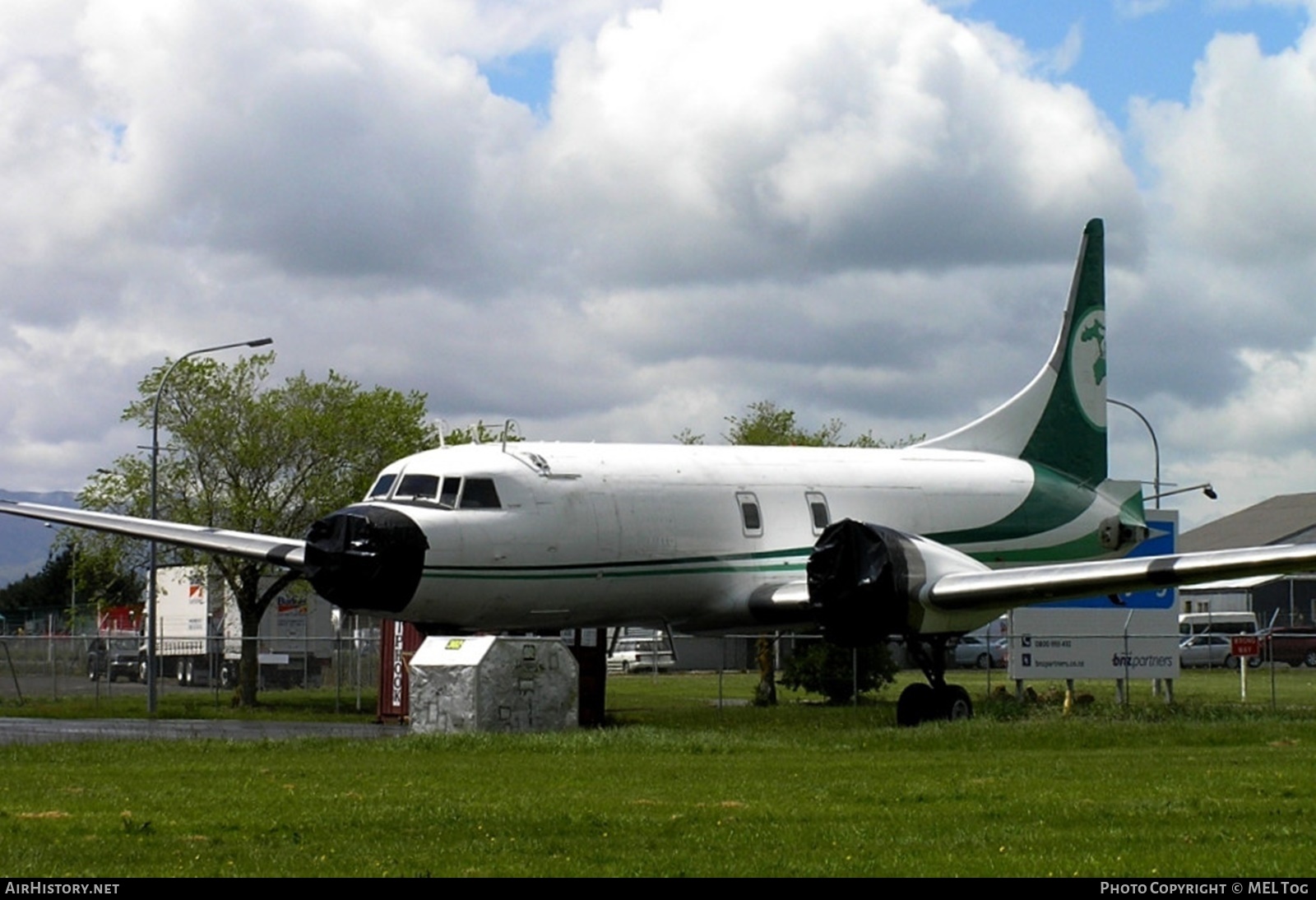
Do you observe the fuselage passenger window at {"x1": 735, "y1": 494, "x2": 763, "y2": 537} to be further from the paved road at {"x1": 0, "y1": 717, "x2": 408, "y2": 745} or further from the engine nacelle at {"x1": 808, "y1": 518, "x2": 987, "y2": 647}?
the paved road at {"x1": 0, "y1": 717, "x2": 408, "y2": 745}

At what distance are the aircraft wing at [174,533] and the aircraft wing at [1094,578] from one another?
10315 mm

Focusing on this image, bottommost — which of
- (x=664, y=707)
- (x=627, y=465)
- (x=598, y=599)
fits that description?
(x=664, y=707)

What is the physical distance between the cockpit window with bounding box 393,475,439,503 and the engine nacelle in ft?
17.9

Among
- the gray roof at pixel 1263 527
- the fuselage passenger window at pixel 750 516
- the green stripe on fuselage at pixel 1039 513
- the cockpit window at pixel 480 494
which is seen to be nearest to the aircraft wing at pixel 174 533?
the cockpit window at pixel 480 494

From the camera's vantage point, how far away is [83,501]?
45.1 meters

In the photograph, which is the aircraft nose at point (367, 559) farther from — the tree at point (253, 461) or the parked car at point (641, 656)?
the parked car at point (641, 656)

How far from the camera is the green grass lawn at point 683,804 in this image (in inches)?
427

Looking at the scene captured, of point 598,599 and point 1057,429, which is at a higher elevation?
point 1057,429

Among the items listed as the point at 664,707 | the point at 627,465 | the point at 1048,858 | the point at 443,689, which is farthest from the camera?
the point at 664,707

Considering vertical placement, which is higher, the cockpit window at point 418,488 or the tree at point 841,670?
the cockpit window at point 418,488

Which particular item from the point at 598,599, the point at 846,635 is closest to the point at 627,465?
the point at 598,599

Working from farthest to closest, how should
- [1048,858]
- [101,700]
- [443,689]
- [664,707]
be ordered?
[101,700] < [664,707] < [443,689] < [1048,858]
